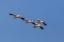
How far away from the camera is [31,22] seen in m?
28.6

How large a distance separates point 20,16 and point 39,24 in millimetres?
2918

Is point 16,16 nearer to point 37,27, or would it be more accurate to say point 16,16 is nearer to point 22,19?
point 22,19

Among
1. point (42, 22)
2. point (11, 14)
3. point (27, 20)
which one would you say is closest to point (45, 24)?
point (42, 22)

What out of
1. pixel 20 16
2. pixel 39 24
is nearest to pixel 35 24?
pixel 39 24

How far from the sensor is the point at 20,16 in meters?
27.3

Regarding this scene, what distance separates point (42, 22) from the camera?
94.1ft

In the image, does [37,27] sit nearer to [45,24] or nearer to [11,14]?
[45,24]

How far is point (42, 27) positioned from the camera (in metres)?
28.3

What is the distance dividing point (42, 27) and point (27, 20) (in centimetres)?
222

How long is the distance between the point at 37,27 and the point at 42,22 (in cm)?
136

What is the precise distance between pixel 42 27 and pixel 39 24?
0.57 metres

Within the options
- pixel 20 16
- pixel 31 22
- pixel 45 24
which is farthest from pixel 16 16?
pixel 45 24

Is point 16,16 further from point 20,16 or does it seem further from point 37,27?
point 37,27

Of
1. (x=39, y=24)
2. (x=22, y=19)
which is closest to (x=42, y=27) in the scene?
(x=39, y=24)
